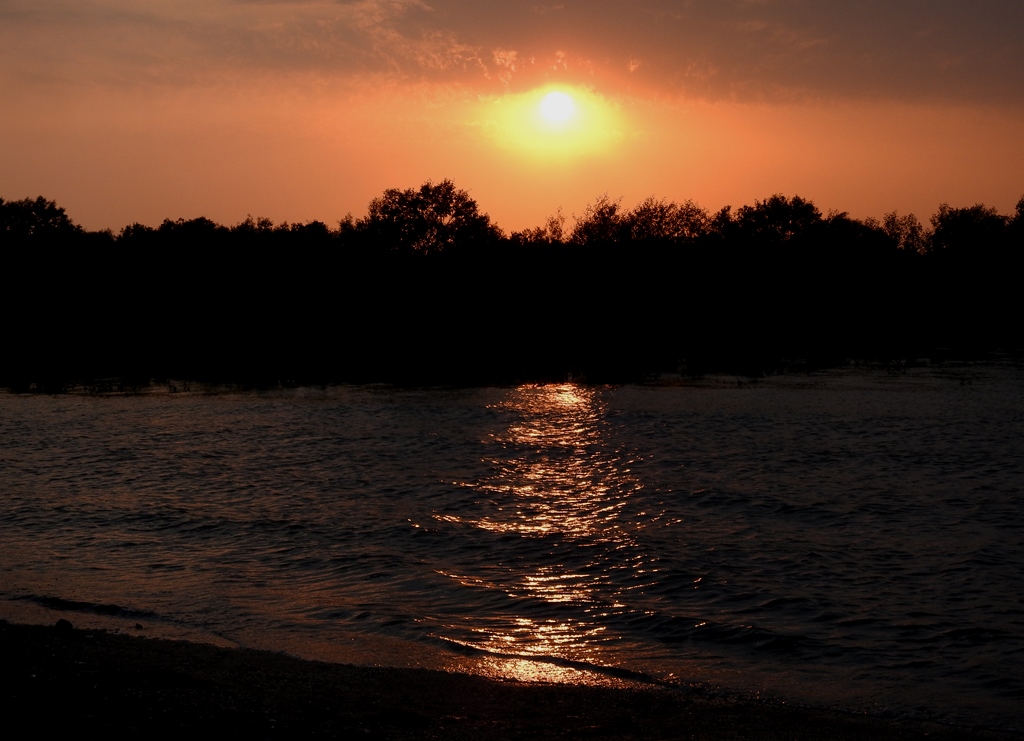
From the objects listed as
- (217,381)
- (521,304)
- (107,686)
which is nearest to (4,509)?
(107,686)

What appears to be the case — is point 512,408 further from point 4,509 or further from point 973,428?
point 4,509

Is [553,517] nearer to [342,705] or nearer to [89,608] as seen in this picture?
[89,608]

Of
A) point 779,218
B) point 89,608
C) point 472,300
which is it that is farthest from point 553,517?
point 779,218

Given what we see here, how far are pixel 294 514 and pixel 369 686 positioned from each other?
11035 millimetres

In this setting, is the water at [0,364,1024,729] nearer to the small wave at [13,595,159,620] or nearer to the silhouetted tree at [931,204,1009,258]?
the small wave at [13,595,159,620]

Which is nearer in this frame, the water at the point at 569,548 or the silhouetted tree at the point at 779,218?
the water at the point at 569,548

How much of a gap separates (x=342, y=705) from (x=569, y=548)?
28.4ft

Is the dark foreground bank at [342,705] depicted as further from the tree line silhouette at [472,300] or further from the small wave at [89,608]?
the tree line silhouette at [472,300]

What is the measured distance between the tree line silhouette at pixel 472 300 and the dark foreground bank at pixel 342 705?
47.8m

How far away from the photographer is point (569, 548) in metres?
17.9

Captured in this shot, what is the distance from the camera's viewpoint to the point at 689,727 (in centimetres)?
941

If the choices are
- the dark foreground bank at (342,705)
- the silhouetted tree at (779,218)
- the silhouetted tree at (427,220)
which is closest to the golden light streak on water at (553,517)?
the dark foreground bank at (342,705)

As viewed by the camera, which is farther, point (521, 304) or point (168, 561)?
point (521, 304)

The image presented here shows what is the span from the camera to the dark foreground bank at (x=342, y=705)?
8797 mm
